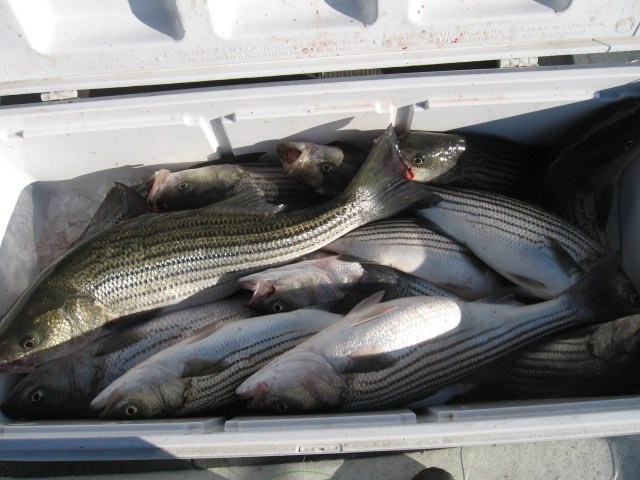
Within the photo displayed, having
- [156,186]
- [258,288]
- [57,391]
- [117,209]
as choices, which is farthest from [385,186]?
[57,391]

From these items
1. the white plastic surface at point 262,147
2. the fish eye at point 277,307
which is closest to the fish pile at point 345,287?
the fish eye at point 277,307

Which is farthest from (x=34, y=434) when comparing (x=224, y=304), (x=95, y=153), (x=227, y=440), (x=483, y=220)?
(x=483, y=220)

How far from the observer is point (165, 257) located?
2096 millimetres

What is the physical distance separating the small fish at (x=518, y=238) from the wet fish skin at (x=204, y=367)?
0.70 meters

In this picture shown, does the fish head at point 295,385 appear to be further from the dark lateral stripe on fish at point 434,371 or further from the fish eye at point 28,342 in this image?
the fish eye at point 28,342

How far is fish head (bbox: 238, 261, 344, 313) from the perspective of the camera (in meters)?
2.11

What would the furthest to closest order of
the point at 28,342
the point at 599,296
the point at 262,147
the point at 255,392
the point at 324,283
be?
the point at 262,147, the point at 324,283, the point at 599,296, the point at 28,342, the point at 255,392

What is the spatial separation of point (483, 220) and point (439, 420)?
93 cm

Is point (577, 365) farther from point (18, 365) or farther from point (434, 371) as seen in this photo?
point (18, 365)

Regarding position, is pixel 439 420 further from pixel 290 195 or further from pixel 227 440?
pixel 290 195

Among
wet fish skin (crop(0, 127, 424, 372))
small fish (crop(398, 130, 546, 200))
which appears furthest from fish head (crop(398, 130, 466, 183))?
wet fish skin (crop(0, 127, 424, 372))

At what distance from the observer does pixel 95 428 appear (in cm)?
172

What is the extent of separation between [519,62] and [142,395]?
6.51ft

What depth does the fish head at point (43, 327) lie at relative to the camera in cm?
198
